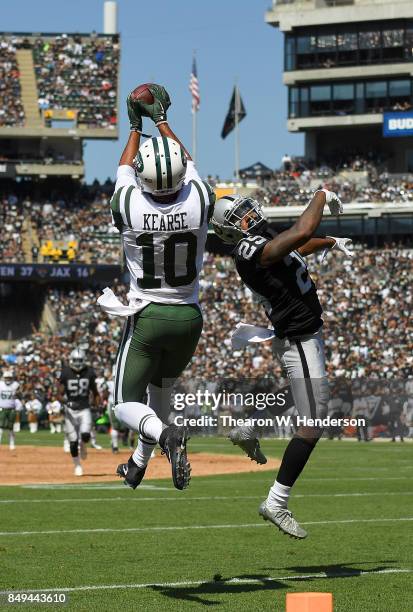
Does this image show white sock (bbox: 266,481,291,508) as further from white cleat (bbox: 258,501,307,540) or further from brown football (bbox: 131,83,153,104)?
brown football (bbox: 131,83,153,104)

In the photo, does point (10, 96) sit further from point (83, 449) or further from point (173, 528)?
point (173, 528)

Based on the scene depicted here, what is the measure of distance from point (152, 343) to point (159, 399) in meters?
0.67

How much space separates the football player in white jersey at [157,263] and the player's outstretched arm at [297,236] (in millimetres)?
539

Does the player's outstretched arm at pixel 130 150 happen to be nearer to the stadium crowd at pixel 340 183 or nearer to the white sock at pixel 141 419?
the white sock at pixel 141 419

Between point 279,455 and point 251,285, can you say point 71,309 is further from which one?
point 251,285

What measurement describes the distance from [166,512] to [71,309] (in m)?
36.7

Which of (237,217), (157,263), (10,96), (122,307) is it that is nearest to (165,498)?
(237,217)

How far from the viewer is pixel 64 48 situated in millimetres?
62625

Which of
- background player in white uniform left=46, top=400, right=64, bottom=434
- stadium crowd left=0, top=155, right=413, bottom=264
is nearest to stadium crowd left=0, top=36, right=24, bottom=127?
stadium crowd left=0, top=155, right=413, bottom=264

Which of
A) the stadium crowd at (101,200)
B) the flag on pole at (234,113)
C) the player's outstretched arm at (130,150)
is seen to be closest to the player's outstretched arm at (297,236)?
the player's outstretched arm at (130,150)

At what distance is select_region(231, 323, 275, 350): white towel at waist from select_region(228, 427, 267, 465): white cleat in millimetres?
740

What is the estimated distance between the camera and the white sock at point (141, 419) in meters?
8.58

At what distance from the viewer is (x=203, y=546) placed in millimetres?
12172

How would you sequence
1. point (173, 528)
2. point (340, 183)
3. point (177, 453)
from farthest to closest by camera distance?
point (340, 183) → point (173, 528) → point (177, 453)
